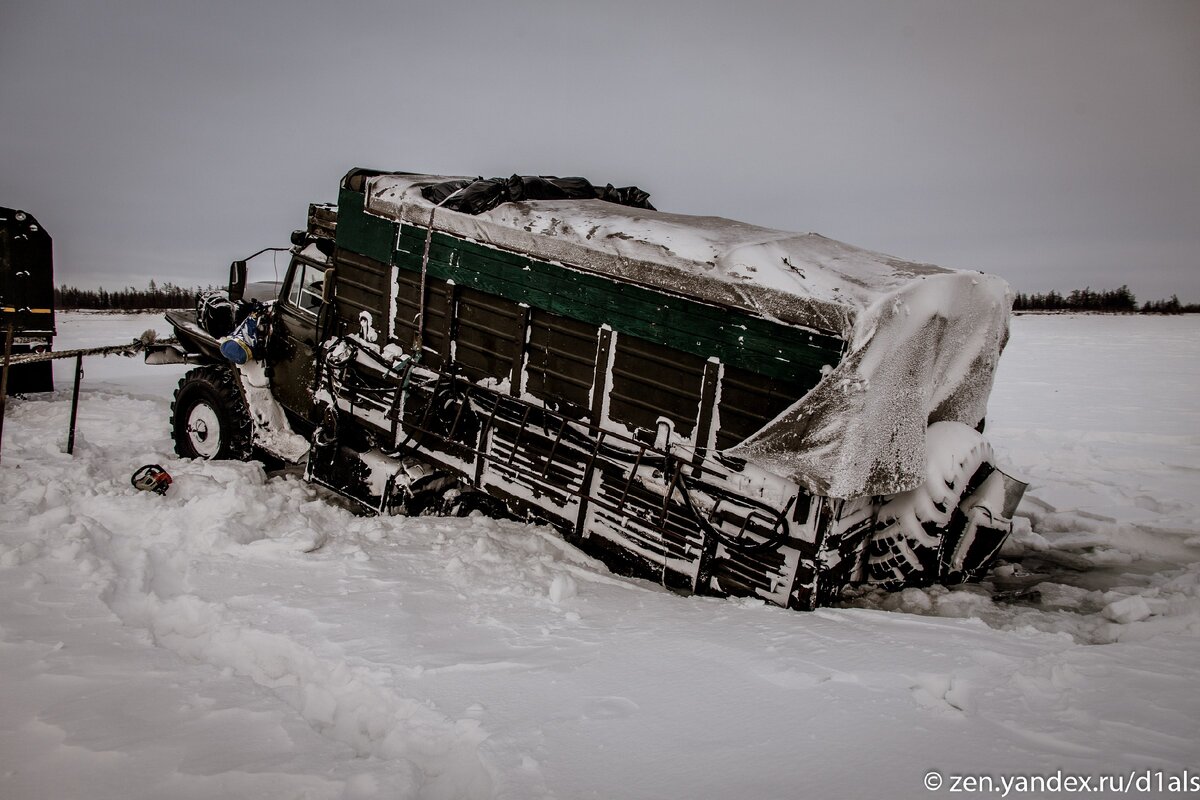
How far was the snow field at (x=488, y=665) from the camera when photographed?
7.75 ft

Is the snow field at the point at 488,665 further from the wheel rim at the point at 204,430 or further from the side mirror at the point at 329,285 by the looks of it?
the side mirror at the point at 329,285

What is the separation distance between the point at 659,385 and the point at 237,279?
14.9 feet

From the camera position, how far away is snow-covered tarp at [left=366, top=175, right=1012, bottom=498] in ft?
12.4

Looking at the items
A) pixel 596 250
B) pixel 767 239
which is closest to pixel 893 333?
pixel 767 239

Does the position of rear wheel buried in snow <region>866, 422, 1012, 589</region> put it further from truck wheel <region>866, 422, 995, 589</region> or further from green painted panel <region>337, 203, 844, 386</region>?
green painted panel <region>337, 203, 844, 386</region>

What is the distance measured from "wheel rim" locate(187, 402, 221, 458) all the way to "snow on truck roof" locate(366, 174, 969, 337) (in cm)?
304

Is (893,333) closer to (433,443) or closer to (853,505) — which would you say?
(853,505)

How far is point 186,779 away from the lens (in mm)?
2318

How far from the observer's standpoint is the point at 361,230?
5.85m

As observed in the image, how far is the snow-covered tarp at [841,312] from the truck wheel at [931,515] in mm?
298

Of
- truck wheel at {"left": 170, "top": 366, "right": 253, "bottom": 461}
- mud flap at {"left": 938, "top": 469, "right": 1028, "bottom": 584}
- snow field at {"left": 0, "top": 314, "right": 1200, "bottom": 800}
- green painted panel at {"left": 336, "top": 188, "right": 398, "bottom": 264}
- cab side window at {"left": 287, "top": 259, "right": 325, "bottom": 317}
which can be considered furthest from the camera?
truck wheel at {"left": 170, "top": 366, "right": 253, "bottom": 461}

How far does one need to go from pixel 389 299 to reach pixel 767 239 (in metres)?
3.24

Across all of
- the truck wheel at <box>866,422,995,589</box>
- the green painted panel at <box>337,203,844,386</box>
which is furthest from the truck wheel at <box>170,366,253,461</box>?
the truck wheel at <box>866,422,995,589</box>

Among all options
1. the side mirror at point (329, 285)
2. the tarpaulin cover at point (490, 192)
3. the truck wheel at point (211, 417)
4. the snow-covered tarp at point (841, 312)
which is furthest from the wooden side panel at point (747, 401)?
the truck wheel at point (211, 417)
